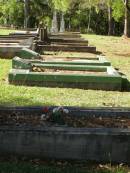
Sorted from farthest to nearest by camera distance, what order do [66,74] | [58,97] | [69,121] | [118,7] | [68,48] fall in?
[118,7]
[68,48]
[66,74]
[58,97]
[69,121]

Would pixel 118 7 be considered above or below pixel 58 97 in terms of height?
above

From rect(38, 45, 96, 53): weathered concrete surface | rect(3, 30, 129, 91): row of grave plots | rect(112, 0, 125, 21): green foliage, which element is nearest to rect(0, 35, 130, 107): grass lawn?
rect(3, 30, 129, 91): row of grave plots

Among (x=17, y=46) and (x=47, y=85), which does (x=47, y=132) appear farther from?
(x=17, y=46)

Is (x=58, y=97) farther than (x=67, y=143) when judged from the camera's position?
Yes

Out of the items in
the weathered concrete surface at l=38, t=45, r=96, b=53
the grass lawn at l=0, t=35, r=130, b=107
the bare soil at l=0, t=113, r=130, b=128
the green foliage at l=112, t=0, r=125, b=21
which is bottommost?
the weathered concrete surface at l=38, t=45, r=96, b=53

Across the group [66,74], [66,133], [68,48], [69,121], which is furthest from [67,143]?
[68,48]

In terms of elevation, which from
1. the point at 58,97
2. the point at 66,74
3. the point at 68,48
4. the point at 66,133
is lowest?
the point at 68,48

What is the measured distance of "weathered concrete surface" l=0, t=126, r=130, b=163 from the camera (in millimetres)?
6508

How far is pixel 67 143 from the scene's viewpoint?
650 cm

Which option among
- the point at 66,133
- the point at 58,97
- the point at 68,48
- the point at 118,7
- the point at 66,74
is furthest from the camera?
the point at 118,7

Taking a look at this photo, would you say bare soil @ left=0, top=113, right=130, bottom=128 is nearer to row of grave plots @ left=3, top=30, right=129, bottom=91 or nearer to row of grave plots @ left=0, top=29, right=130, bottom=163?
row of grave plots @ left=0, top=29, right=130, bottom=163

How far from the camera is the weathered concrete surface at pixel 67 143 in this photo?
6508 mm

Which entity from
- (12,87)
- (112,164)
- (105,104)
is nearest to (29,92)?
(12,87)

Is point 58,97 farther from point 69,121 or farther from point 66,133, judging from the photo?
point 66,133
